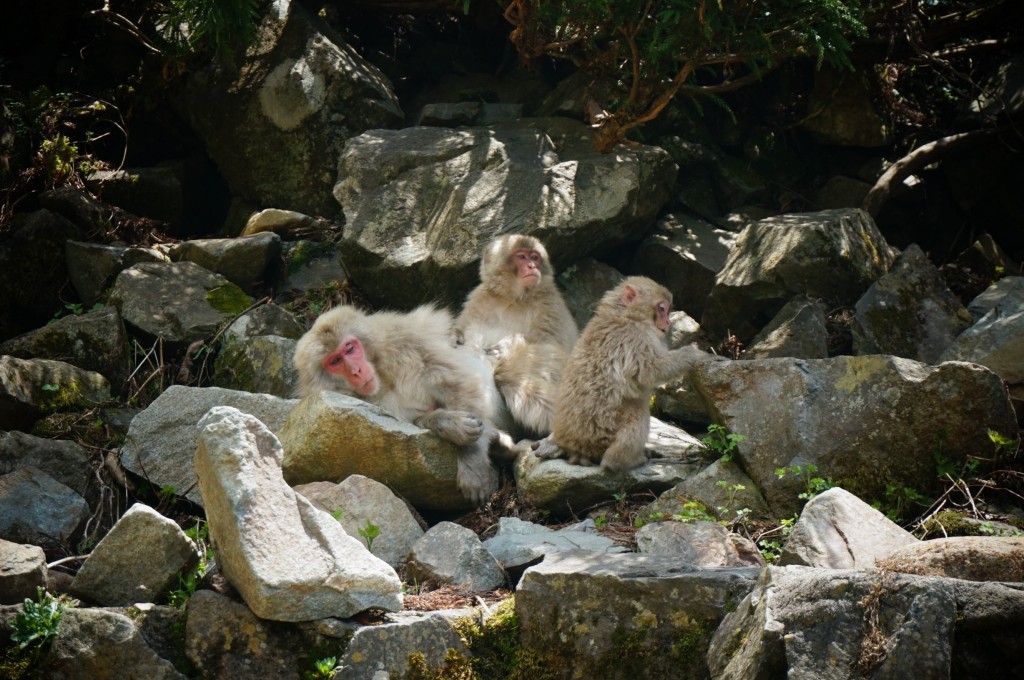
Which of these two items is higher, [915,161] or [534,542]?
[915,161]

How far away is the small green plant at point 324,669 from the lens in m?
3.66

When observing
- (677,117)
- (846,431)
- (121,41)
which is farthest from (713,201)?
(121,41)

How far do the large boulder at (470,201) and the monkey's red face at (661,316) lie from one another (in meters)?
1.39

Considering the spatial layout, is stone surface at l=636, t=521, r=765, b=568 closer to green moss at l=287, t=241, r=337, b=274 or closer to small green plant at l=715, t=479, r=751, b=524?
small green plant at l=715, t=479, r=751, b=524

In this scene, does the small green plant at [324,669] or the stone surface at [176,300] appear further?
the stone surface at [176,300]

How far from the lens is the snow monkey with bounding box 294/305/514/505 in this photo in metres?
5.98

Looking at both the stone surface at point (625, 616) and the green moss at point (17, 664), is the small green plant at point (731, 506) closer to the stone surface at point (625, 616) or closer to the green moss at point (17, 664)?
the stone surface at point (625, 616)

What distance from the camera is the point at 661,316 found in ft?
20.1

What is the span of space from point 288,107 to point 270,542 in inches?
219

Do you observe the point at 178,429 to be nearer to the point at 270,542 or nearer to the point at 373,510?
the point at 373,510

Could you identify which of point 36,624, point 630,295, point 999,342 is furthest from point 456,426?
point 999,342

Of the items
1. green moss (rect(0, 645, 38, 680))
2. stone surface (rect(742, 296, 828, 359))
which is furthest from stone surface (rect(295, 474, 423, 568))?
stone surface (rect(742, 296, 828, 359))

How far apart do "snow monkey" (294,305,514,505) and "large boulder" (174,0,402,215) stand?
8.67 ft

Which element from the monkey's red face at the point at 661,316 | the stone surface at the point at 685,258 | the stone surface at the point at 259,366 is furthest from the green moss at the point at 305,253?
the monkey's red face at the point at 661,316
